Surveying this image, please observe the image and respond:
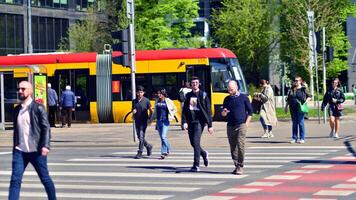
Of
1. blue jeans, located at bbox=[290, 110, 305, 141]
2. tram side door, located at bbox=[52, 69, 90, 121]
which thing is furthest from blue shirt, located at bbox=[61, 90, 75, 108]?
blue jeans, located at bbox=[290, 110, 305, 141]

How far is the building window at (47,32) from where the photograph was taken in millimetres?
65062

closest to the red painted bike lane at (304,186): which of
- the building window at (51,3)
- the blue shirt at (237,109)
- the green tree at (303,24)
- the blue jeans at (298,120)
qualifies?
the blue shirt at (237,109)

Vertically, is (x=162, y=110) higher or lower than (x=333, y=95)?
lower

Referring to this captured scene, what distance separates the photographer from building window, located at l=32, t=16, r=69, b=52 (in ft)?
213

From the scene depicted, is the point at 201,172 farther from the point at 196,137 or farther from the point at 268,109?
the point at 268,109

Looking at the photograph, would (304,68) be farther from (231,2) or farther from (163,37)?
(163,37)

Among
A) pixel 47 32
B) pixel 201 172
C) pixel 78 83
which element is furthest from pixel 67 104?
pixel 47 32

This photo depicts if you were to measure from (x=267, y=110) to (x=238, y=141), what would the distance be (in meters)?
9.31

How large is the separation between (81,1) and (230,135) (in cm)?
5730

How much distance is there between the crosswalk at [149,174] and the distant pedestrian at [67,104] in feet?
40.2

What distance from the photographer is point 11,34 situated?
6312cm

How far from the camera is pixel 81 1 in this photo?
230 feet

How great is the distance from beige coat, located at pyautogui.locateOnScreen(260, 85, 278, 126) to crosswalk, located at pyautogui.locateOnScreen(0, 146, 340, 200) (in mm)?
3121

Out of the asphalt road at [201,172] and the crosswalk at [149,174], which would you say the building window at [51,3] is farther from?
the crosswalk at [149,174]
